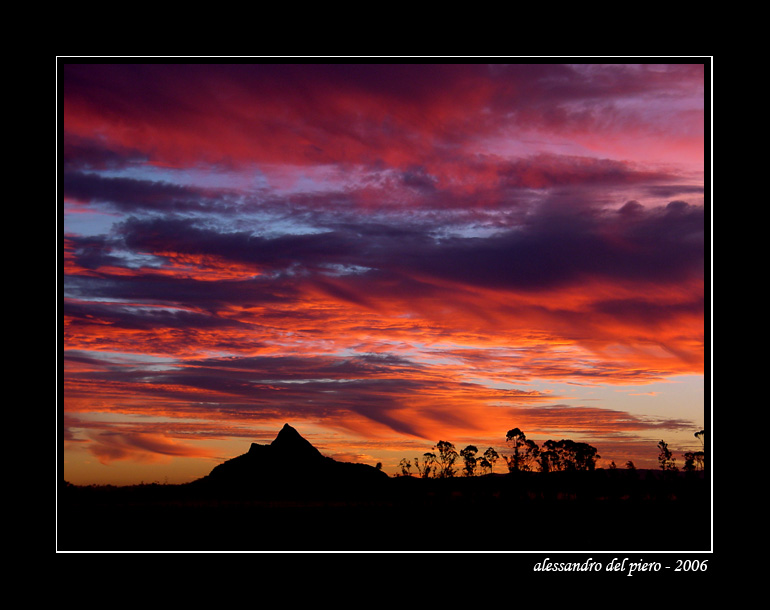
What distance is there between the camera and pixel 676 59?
552 inches

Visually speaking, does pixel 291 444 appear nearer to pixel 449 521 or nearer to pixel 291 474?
pixel 291 474

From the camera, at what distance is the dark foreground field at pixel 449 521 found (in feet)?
87.8

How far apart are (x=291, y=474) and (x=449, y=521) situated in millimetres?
57050

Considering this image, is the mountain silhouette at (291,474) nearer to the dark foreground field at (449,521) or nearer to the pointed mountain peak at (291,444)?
the pointed mountain peak at (291,444)

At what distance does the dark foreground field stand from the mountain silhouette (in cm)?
3624

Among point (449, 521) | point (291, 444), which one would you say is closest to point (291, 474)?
point (291, 444)

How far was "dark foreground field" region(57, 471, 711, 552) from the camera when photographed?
87.8 feet

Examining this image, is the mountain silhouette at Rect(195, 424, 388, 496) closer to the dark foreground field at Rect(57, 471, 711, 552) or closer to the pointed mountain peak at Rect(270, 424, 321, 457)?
the pointed mountain peak at Rect(270, 424, 321, 457)

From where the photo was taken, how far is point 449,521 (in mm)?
30562

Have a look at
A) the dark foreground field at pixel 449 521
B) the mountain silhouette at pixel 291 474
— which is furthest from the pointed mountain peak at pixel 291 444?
the dark foreground field at pixel 449 521

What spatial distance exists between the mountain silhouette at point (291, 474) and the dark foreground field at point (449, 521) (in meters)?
36.2
